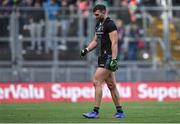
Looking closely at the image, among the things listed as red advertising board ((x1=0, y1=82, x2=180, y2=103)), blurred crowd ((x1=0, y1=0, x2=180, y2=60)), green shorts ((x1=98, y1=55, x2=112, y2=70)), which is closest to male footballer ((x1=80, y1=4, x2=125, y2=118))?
green shorts ((x1=98, y1=55, x2=112, y2=70))

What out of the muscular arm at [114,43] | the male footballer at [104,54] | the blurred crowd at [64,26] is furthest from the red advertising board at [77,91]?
the muscular arm at [114,43]

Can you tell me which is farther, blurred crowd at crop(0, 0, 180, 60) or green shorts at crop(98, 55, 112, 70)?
blurred crowd at crop(0, 0, 180, 60)

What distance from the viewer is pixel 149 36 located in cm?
2408

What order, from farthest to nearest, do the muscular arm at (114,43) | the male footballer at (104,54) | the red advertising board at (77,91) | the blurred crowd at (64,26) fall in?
the blurred crowd at (64,26) → the red advertising board at (77,91) → the male footballer at (104,54) → the muscular arm at (114,43)

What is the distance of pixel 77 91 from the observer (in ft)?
78.6

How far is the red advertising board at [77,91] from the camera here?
23812 mm

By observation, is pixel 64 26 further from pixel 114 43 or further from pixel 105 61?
pixel 114 43

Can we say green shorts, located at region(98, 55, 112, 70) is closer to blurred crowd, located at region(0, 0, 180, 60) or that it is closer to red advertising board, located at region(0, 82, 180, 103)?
red advertising board, located at region(0, 82, 180, 103)

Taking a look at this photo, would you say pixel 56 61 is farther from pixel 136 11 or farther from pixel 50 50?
pixel 136 11

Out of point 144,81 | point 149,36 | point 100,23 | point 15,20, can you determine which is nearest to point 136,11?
point 149,36

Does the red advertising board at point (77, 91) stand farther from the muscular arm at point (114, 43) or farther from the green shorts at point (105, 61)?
the muscular arm at point (114, 43)

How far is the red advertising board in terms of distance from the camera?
23812 mm

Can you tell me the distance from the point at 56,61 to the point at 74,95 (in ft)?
4.63

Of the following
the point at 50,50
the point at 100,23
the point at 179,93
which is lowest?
the point at 179,93
